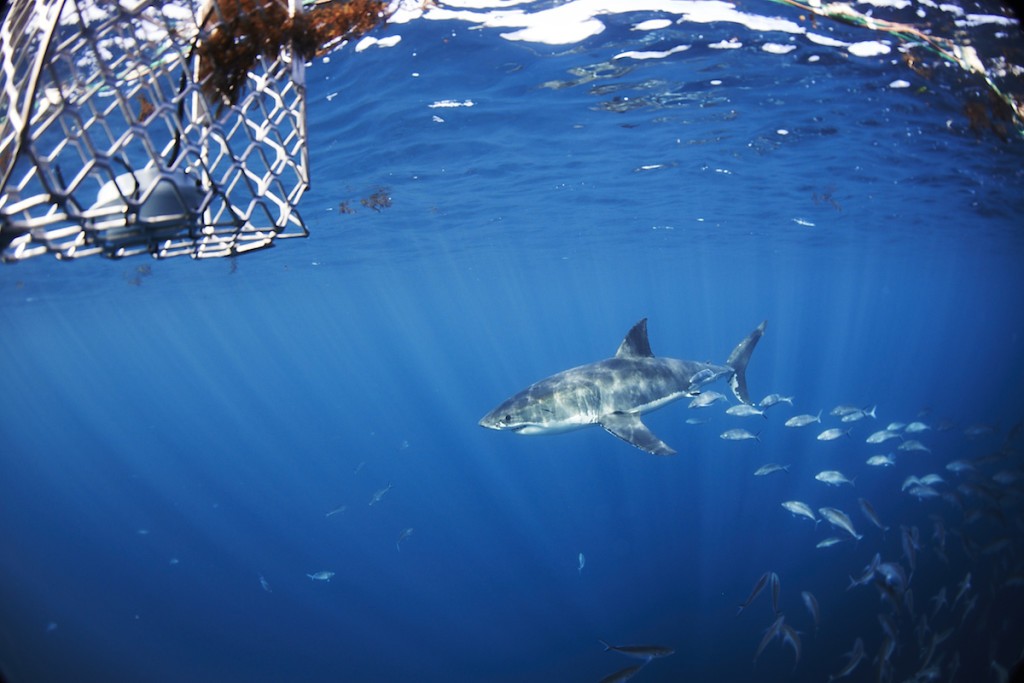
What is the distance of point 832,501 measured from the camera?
19.0 m

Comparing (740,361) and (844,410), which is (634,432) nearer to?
(740,361)

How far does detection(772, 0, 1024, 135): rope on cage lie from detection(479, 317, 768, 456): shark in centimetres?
628

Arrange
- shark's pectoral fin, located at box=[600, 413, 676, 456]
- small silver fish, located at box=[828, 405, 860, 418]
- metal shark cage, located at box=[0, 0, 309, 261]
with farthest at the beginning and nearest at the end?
small silver fish, located at box=[828, 405, 860, 418], shark's pectoral fin, located at box=[600, 413, 676, 456], metal shark cage, located at box=[0, 0, 309, 261]

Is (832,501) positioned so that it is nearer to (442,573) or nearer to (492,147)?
(442,573)

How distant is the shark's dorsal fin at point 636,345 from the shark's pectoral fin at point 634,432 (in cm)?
184

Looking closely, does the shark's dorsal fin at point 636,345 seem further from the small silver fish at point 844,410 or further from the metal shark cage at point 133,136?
the metal shark cage at point 133,136

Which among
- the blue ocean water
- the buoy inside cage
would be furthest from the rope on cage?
the buoy inside cage

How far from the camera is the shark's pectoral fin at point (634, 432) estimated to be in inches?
332

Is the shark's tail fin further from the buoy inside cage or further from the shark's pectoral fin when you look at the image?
the buoy inside cage

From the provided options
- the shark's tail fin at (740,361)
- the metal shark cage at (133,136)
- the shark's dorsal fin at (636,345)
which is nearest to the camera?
the metal shark cage at (133,136)

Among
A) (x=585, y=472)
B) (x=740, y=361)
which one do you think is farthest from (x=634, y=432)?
(x=585, y=472)

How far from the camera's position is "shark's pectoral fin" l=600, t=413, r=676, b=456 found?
8.42 m

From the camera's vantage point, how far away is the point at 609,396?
10.0 m

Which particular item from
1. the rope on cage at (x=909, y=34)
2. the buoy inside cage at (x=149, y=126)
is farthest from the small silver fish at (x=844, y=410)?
the buoy inside cage at (x=149, y=126)
